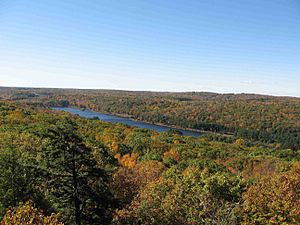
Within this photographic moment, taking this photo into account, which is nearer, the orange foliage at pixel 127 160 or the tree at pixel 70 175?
the tree at pixel 70 175

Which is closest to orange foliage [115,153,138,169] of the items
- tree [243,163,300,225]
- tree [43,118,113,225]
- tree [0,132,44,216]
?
tree [0,132,44,216]

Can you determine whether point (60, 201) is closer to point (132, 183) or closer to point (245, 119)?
point (132, 183)

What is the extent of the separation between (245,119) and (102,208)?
15536 centimetres

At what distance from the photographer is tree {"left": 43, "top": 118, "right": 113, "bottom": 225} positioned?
62.4 feet

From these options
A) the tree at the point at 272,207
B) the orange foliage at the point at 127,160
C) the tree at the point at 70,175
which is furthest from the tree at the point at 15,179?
the orange foliage at the point at 127,160

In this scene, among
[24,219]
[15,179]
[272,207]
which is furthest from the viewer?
[15,179]

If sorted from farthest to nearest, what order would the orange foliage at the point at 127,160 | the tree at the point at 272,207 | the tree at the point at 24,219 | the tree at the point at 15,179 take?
the orange foliage at the point at 127,160
the tree at the point at 15,179
the tree at the point at 272,207
the tree at the point at 24,219

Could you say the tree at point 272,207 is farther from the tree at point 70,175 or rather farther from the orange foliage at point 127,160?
the orange foliage at point 127,160

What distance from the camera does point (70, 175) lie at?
19.2 m

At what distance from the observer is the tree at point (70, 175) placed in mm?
19016

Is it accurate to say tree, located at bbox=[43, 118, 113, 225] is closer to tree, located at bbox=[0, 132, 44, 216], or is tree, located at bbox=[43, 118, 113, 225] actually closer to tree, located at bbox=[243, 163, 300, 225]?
tree, located at bbox=[0, 132, 44, 216]

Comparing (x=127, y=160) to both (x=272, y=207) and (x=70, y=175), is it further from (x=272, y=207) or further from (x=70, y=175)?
(x=272, y=207)

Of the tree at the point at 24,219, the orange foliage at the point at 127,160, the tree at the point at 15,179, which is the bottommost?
the orange foliage at the point at 127,160

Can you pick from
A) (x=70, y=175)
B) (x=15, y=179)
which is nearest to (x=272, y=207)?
(x=70, y=175)
